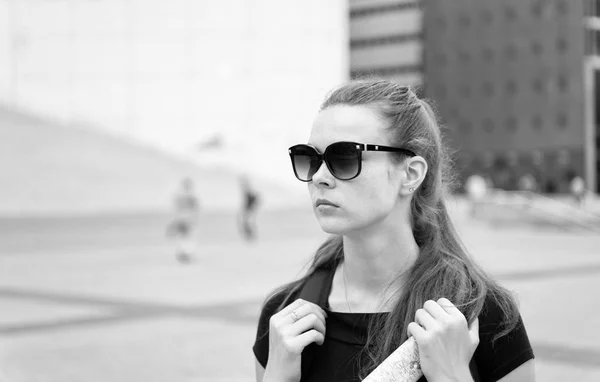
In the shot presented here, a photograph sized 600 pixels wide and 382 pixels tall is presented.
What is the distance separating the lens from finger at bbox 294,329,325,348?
2.05m

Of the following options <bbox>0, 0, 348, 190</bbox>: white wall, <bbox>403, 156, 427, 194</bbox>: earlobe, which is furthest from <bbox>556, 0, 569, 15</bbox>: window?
<bbox>403, 156, 427, 194</bbox>: earlobe

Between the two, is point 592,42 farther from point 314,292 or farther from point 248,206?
point 314,292

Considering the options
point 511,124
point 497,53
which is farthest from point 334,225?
point 497,53

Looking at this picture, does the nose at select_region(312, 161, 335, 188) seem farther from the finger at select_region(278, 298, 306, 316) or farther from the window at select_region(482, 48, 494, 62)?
the window at select_region(482, 48, 494, 62)

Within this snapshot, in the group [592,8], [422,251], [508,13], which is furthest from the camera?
[508,13]

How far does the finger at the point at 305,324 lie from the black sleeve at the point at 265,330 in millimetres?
272

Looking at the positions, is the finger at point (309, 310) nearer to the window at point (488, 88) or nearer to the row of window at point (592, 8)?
A: the row of window at point (592, 8)

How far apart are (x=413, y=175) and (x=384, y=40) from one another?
8901 centimetres

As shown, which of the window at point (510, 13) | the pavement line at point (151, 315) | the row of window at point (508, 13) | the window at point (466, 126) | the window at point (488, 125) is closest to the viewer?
the pavement line at point (151, 315)

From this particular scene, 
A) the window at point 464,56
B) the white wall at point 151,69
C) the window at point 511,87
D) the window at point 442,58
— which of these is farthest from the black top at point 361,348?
the window at point 442,58

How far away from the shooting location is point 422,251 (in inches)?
87.9

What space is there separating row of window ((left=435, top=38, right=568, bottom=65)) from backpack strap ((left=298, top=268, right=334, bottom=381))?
74.6 metres

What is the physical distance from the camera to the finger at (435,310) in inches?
75.1

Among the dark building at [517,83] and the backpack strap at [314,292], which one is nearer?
the backpack strap at [314,292]
